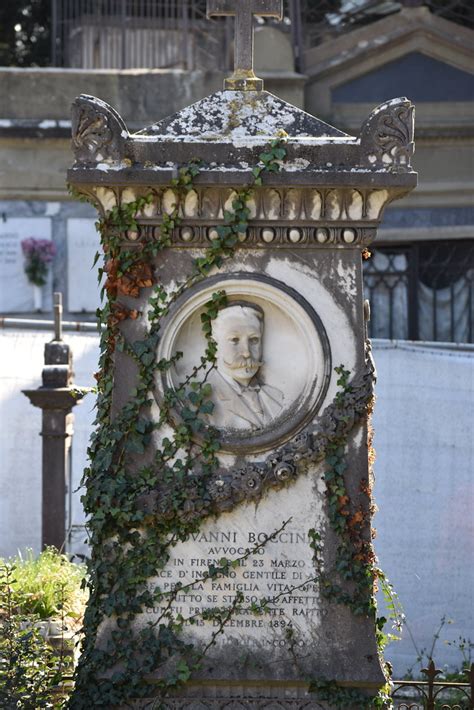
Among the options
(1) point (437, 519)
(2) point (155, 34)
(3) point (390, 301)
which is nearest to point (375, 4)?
(2) point (155, 34)

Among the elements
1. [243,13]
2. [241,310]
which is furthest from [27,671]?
[243,13]

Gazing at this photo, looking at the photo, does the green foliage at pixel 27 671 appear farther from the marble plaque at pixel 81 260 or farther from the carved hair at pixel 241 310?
the marble plaque at pixel 81 260

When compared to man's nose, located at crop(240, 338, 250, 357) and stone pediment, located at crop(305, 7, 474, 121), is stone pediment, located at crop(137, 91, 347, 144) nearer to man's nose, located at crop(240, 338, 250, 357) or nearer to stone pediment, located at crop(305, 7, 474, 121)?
man's nose, located at crop(240, 338, 250, 357)

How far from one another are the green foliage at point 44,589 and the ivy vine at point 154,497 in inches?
43.3

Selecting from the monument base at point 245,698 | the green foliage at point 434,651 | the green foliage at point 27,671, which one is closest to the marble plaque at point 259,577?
the monument base at point 245,698

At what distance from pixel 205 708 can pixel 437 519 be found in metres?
4.36

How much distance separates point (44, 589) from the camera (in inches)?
302

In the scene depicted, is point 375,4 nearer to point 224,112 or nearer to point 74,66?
point 74,66

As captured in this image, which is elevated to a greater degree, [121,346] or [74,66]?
[74,66]

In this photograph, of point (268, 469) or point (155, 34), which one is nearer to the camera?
point (268, 469)

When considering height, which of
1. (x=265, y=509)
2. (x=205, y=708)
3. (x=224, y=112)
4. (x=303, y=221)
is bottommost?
(x=205, y=708)

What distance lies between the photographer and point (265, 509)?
623 centimetres

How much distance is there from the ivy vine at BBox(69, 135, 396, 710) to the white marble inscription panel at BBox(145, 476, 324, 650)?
0.09 feet

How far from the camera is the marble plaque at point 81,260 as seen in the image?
14.8 meters
